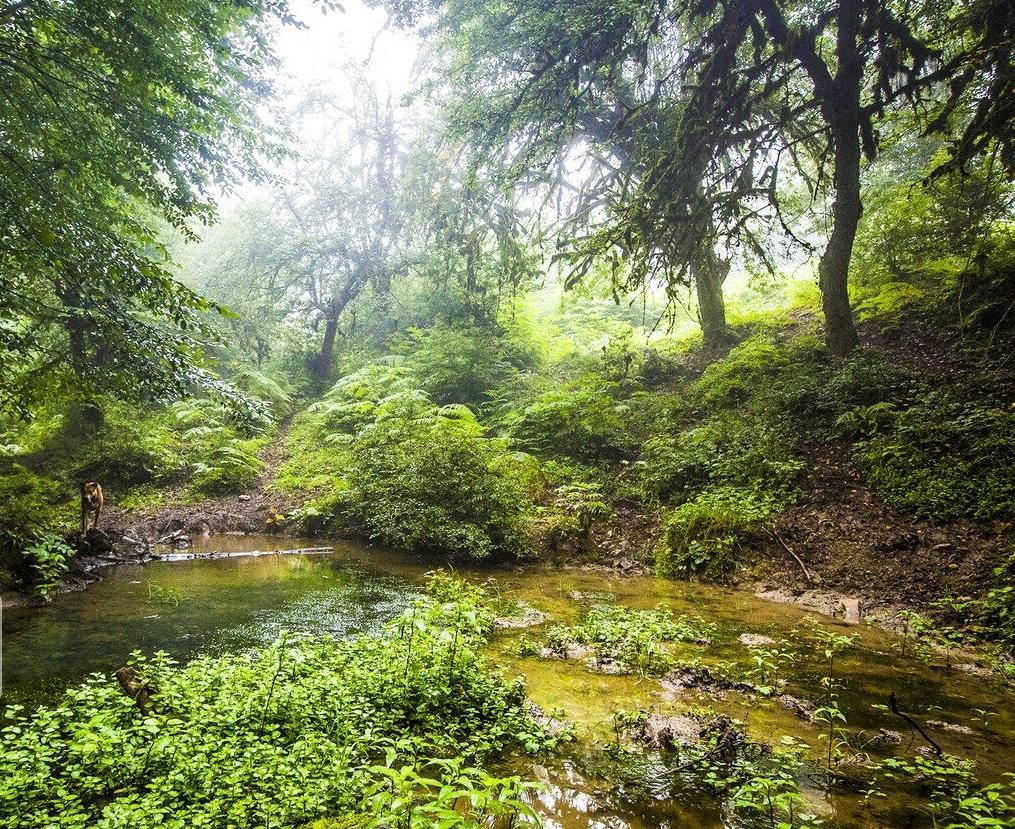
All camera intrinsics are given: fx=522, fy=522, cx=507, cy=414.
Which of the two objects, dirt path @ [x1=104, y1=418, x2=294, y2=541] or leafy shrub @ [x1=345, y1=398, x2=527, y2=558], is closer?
leafy shrub @ [x1=345, y1=398, x2=527, y2=558]

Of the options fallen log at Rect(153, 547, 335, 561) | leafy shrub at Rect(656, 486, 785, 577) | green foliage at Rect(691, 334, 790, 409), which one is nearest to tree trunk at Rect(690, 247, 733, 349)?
green foliage at Rect(691, 334, 790, 409)

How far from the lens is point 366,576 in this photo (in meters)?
7.84

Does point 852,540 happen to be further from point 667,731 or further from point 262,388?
point 262,388

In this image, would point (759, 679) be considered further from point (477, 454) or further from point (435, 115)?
point (435, 115)

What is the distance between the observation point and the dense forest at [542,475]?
9.12 feet

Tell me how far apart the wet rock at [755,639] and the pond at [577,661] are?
3.7 inches

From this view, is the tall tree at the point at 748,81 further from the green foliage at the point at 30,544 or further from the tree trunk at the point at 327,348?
the tree trunk at the point at 327,348

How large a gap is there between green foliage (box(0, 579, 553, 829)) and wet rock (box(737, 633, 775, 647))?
2460mm

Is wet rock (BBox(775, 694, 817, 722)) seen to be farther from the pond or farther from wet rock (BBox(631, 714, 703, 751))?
wet rock (BBox(631, 714, 703, 751))

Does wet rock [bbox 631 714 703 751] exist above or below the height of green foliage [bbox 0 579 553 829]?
below

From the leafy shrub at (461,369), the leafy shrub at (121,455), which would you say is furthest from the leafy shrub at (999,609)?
the leafy shrub at (121,455)

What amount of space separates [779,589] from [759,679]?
2.83 meters

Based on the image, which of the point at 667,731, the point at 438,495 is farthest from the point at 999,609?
the point at 438,495

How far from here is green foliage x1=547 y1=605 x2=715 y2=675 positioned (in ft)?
14.4
